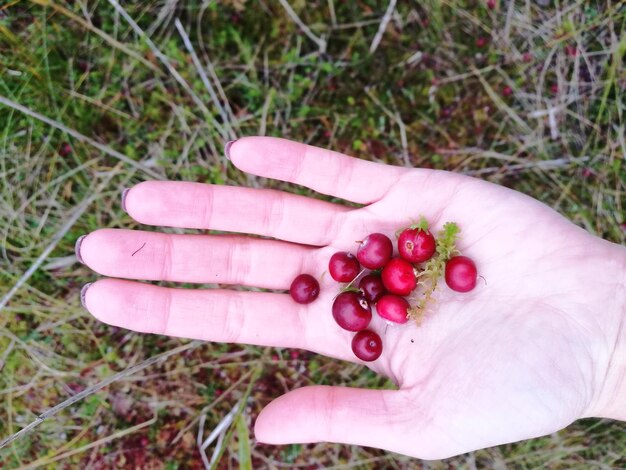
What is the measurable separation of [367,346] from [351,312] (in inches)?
13.3

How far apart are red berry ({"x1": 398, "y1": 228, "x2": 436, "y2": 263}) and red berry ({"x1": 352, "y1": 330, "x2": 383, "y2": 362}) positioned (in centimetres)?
83

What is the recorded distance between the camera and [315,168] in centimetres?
611

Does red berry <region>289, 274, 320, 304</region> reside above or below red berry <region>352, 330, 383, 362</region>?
above

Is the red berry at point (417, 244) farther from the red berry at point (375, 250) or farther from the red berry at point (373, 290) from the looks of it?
the red berry at point (373, 290)

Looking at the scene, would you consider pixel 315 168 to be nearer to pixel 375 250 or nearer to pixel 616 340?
pixel 375 250

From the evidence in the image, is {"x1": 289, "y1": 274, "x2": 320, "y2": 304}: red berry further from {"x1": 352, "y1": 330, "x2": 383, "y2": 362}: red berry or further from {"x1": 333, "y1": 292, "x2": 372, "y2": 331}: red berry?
{"x1": 352, "y1": 330, "x2": 383, "y2": 362}: red berry

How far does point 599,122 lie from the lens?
7602 millimetres

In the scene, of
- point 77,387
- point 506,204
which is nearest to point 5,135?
point 77,387

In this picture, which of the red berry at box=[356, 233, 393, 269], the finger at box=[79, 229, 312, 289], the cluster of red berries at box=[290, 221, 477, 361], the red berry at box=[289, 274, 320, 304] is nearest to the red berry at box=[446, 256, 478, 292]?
the cluster of red berries at box=[290, 221, 477, 361]

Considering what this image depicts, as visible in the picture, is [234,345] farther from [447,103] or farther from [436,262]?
[447,103]

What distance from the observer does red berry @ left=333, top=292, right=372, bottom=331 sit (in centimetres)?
563

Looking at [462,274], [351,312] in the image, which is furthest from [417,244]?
[351,312]

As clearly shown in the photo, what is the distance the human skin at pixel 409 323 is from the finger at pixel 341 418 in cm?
1

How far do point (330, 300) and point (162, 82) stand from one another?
3.72 m
